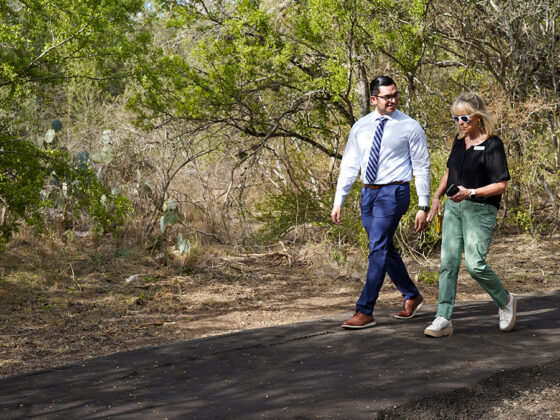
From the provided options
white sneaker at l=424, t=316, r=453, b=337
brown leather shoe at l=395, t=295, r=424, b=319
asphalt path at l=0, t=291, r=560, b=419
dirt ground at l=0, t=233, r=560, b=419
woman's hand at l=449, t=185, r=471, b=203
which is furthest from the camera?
dirt ground at l=0, t=233, r=560, b=419

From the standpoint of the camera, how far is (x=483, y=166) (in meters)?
5.23

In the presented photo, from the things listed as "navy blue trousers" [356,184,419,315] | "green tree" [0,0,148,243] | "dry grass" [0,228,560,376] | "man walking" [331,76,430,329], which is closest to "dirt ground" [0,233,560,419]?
"dry grass" [0,228,560,376]

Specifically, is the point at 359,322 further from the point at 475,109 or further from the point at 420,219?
the point at 475,109

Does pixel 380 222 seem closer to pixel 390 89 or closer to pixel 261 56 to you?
pixel 390 89

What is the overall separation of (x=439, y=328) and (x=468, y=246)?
0.69 metres

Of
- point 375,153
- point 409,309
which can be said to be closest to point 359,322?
point 409,309

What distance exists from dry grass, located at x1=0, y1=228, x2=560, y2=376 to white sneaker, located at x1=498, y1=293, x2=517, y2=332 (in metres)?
1.81

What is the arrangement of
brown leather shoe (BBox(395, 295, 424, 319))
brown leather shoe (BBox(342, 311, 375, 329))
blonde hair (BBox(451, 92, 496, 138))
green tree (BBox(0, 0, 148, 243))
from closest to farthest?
1. blonde hair (BBox(451, 92, 496, 138))
2. brown leather shoe (BBox(342, 311, 375, 329))
3. brown leather shoe (BBox(395, 295, 424, 319))
4. green tree (BBox(0, 0, 148, 243))

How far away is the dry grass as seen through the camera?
6.52 m

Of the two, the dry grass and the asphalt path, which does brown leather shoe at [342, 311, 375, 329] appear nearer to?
the asphalt path

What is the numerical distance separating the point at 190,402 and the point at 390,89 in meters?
2.96

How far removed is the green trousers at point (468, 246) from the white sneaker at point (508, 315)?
0.07 meters

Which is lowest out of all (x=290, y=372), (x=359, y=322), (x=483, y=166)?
(x=290, y=372)

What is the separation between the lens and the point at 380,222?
562 centimetres
